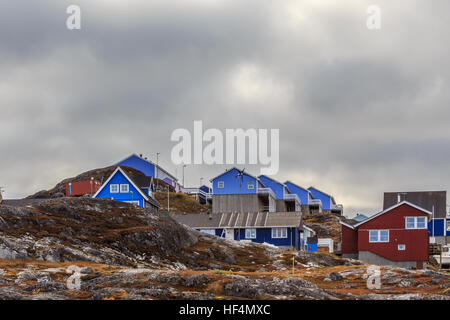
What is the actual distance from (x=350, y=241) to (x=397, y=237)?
570cm

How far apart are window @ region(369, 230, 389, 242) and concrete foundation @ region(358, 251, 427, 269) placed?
5.03 feet

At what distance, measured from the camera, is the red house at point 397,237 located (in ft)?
211

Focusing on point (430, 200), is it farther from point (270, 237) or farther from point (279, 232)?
point (270, 237)

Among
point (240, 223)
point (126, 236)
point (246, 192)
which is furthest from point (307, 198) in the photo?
point (126, 236)

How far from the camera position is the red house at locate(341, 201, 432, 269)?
64.2m

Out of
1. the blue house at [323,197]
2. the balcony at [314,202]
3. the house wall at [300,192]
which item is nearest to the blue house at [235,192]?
the house wall at [300,192]

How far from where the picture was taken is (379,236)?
6531cm

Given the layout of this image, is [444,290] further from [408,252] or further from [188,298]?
[408,252]

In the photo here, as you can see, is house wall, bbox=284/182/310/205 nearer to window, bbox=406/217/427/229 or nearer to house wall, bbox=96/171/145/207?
house wall, bbox=96/171/145/207

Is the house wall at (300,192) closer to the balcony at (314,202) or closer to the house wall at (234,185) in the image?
the balcony at (314,202)

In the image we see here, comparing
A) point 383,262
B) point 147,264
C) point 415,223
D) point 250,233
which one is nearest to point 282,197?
point 250,233
